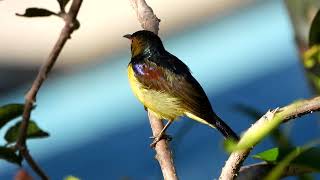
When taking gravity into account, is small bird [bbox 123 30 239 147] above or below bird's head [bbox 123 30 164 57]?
below

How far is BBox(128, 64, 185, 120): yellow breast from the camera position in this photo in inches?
56.8

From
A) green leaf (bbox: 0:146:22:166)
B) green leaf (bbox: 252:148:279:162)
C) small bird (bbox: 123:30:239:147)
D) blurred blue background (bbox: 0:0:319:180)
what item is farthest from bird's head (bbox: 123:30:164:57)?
blurred blue background (bbox: 0:0:319:180)

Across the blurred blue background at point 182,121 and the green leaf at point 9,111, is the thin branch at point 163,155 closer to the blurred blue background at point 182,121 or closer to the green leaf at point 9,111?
the green leaf at point 9,111

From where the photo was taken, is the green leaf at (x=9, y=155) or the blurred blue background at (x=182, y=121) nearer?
the green leaf at (x=9, y=155)

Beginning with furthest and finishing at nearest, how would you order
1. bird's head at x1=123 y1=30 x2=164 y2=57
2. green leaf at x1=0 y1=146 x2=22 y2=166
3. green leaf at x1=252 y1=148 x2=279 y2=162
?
bird's head at x1=123 y1=30 x2=164 y2=57, green leaf at x1=0 y1=146 x2=22 y2=166, green leaf at x1=252 y1=148 x2=279 y2=162

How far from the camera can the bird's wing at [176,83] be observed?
141cm

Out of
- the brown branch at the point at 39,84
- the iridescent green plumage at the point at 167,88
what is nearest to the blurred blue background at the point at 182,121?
the iridescent green plumage at the point at 167,88

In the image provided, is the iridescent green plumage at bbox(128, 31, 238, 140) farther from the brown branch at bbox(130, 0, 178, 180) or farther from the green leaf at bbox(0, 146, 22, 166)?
the green leaf at bbox(0, 146, 22, 166)

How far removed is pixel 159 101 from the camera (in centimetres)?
146

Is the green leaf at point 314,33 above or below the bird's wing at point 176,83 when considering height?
above

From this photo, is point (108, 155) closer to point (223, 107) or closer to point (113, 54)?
point (223, 107)

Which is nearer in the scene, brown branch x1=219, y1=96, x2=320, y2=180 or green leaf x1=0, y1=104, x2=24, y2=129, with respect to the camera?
brown branch x1=219, y1=96, x2=320, y2=180

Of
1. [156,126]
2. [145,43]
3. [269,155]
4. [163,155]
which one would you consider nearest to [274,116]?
[269,155]

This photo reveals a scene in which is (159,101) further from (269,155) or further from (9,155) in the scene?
(269,155)
